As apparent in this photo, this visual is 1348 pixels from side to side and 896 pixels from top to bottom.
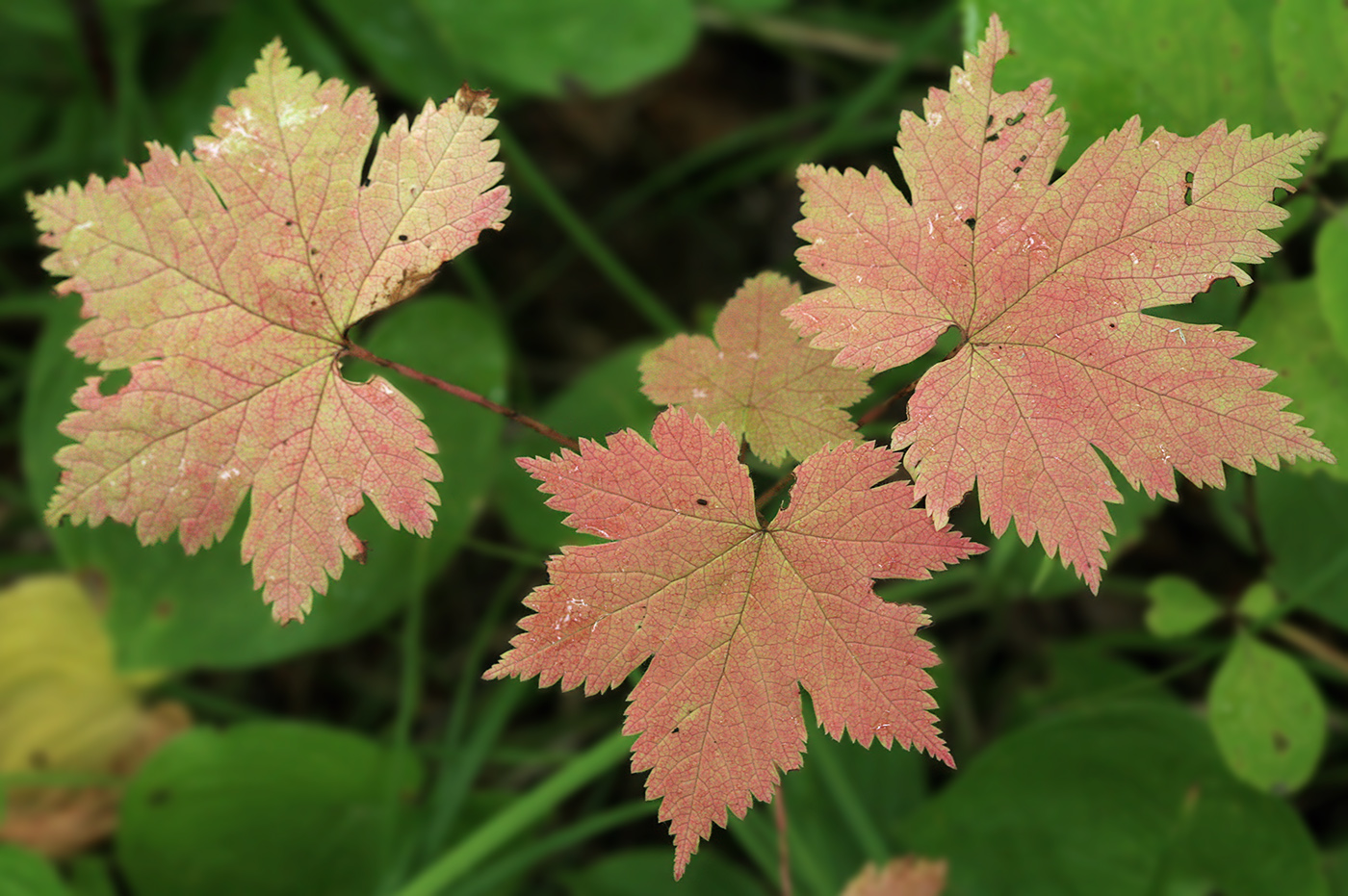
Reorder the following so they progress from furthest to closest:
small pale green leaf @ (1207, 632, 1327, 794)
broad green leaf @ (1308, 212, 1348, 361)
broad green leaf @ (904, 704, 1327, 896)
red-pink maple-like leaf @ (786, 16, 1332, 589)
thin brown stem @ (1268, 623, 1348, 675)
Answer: thin brown stem @ (1268, 623, 1348, 675), broad green leaf @ (904, 704, 1327, 896), small pale green leaf @ (1207, 632, 1327, 794), broad green leaf @ (1308, 212, 1348, 361), red-pink maple-like leaf @ (786, 16, 1332, 589)

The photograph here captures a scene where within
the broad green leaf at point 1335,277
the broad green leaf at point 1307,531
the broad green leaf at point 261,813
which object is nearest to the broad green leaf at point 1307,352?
the broad green leaf at point 1335,277

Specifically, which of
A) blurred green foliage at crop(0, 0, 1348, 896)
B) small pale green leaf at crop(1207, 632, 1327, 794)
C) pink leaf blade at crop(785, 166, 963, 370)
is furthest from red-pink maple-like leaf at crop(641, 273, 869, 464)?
small pale green leaf at crop(1207, 632, 1327, 794)

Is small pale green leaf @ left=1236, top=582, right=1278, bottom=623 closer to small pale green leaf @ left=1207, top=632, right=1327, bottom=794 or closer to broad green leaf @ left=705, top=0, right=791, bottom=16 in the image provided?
small pale green leaf @ left=1207, top=632, right=1327, bottom=794

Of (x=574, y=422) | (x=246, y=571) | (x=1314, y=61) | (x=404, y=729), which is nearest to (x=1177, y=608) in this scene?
(x=1314, y=61)

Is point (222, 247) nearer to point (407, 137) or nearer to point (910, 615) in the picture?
point (407, 137)

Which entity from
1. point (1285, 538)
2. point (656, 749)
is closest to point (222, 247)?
point (656, 749)

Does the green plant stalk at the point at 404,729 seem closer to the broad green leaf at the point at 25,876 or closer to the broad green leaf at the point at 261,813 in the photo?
the broad green leaf at the point at 261,813

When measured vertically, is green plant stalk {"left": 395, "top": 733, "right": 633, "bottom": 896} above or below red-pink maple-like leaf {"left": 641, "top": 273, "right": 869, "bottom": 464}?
below

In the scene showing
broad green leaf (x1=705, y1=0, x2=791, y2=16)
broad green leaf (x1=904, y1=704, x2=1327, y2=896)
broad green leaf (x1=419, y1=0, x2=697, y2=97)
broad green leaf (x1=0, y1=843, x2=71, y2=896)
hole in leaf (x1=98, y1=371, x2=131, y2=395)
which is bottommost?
broad green leaf (x1=904, y1=704, x2=1327, y2=896)
